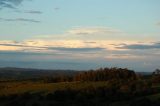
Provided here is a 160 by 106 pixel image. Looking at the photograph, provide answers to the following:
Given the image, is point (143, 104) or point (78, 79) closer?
point (143, 104)

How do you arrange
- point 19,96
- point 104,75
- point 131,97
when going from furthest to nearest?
point 104,75 → point 19,96 → point 131,97

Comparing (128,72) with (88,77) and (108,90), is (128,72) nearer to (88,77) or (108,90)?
(88,77)

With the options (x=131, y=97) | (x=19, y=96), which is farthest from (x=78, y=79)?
(x=131, y=97)

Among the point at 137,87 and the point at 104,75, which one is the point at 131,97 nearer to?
the point at 137,87

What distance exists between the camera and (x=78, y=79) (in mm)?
132750

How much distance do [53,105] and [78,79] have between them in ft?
206

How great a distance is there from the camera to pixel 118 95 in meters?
82.5

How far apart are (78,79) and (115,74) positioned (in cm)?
1088

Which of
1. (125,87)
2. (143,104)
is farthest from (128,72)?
(143,104)

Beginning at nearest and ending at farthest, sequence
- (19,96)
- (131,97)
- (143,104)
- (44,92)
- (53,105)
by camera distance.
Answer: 1. (143,104)
2. (53,105)
3. (131,97)
4. (19,96)
5. (44,92)

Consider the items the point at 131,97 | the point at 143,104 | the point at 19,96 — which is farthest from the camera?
the point at 19,96

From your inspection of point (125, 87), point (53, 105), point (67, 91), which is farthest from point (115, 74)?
point (53, 105)

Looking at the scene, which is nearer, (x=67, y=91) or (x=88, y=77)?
(x=67, y=91)

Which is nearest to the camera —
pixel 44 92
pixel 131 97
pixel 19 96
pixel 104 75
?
pixel 131 97
